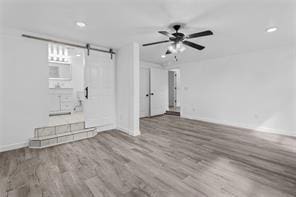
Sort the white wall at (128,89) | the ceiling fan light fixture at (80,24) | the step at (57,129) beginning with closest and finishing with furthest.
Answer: the ceiling fan light fixture at (80,24), the step at (57,129), the white wall at (128,89)

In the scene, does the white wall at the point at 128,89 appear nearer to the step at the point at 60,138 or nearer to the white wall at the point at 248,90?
the step at the point at 60,138

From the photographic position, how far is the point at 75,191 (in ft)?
5.57

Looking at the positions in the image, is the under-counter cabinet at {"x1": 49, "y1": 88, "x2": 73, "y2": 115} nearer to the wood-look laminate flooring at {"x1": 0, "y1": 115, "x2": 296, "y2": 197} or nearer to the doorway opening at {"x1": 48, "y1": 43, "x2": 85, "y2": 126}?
the doorway opening at {"x1": 48, "y1": 43, "x2": 85, "y2": 126}

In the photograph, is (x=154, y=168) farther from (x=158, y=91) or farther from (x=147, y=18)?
(x=158, y=91)

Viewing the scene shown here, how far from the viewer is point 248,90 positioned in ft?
14.9

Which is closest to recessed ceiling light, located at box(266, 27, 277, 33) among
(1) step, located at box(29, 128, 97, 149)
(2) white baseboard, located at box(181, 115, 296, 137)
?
(2) white baseboard, located at box(181, 115, 296, 137)

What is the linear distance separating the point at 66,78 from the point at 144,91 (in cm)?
362

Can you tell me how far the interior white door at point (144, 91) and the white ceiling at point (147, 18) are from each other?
2683 mm

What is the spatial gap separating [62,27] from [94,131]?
102 inches

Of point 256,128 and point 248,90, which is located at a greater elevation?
point 248,90

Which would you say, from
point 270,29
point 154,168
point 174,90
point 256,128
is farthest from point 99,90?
point 174,90

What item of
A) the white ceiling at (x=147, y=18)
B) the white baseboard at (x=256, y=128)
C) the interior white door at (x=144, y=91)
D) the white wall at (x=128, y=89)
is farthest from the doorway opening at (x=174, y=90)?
the white ceiling at (x=147, y=18)

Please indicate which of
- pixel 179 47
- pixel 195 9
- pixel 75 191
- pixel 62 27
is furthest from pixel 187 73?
pixel 75 191

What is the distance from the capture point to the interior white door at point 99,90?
3.85 metres
